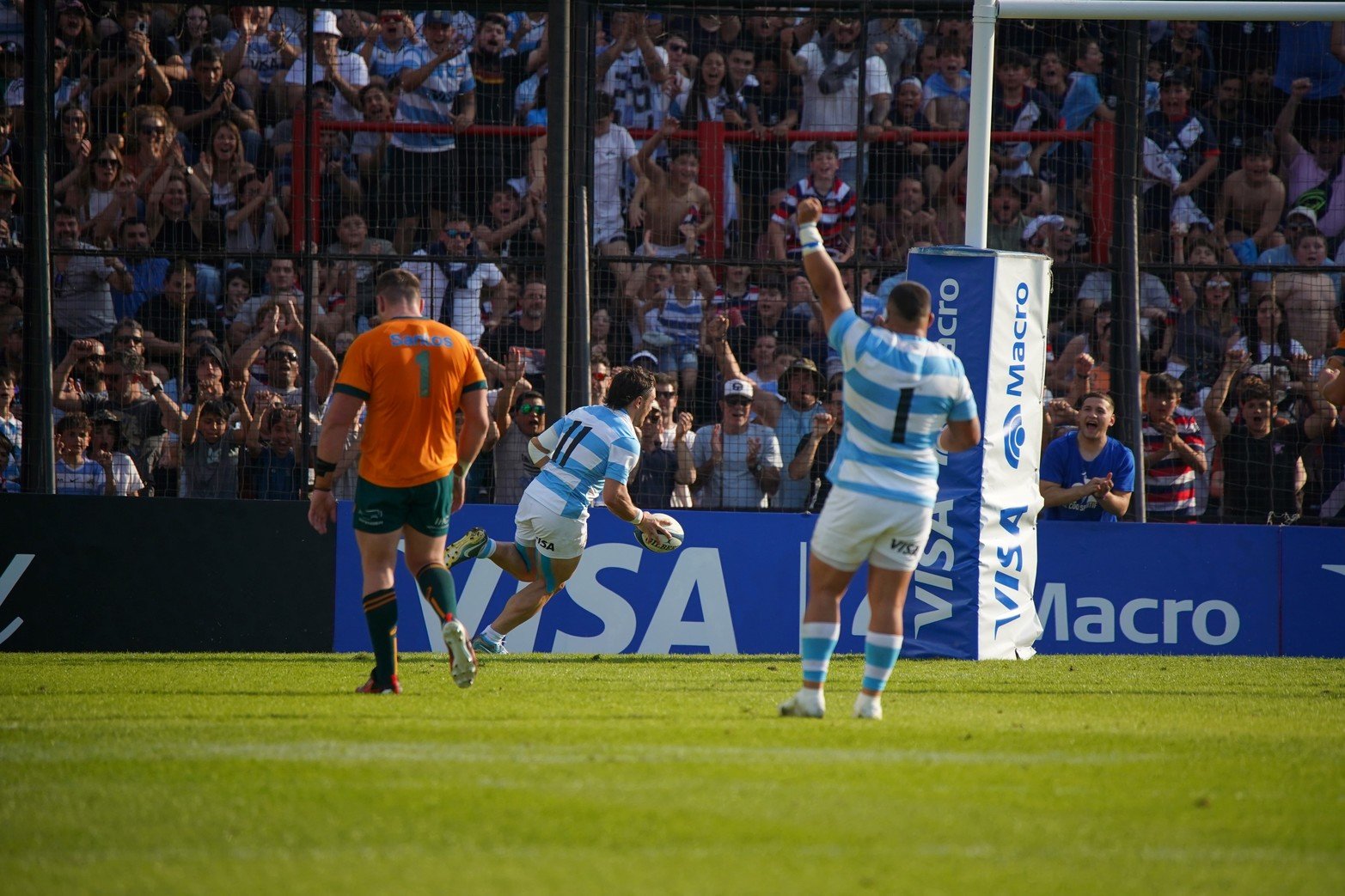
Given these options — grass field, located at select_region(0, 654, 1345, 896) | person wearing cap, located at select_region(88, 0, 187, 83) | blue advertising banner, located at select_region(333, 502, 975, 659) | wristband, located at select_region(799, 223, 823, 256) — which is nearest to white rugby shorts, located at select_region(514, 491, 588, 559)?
blue advertising banner, located at select_region(333, 502, 975, 659)

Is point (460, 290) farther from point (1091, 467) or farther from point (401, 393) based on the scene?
point (1091, 467)

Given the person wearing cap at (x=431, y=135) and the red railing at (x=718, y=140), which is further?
the person wearing cap at (x=431, y=135)

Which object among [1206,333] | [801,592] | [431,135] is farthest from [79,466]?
[1206,333]

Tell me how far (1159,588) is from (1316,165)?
4.98m

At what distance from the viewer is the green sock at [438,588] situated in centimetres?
814

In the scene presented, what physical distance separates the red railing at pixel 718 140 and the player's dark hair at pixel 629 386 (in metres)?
3.65

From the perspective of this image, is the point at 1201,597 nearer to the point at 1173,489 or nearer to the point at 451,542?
the point at 1173,489

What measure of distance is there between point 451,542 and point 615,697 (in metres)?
4.00

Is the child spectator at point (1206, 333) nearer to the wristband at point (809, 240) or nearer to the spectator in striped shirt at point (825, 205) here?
the spectator in striped shirt at point (825, 205)

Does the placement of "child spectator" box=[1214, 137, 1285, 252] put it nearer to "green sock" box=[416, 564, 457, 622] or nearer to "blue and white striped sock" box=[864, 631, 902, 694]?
"blue and white striped sock" box=[864, 631, 902, 694]

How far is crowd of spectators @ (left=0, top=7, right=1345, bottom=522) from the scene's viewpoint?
41.5 feet

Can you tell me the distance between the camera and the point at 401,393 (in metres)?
8.14

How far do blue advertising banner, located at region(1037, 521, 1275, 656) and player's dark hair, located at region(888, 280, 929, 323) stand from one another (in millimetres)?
5319

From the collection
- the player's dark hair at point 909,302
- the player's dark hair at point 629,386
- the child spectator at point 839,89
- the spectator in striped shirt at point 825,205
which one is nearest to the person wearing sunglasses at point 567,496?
the player's dark hair at point 629,386
